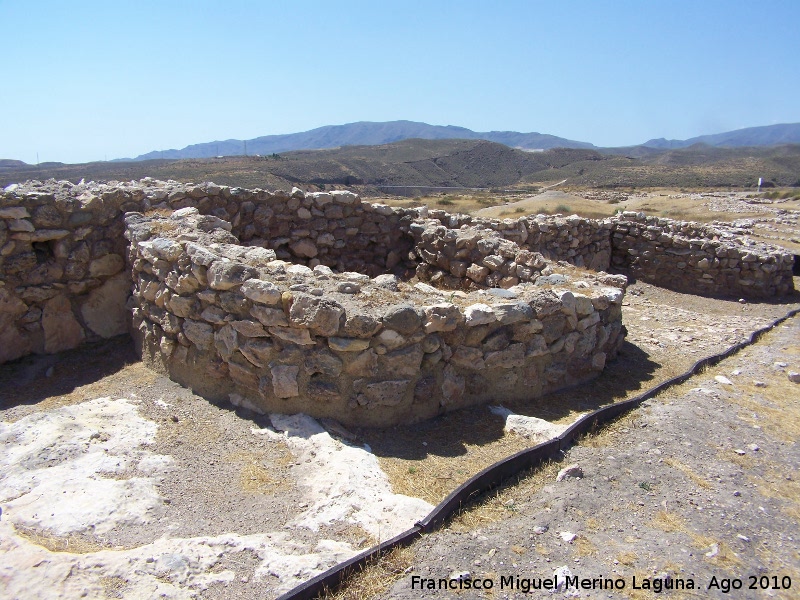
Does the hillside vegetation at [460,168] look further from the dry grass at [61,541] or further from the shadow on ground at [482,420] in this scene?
the dry grass at [61,541]

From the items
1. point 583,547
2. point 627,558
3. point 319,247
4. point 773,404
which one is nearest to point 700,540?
point 627,558

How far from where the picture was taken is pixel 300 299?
493 centimetres

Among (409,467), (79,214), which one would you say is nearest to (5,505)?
(409,467)

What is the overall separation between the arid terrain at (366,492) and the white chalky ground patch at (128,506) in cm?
1

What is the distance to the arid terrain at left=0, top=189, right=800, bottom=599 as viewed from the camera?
3344 millimetres

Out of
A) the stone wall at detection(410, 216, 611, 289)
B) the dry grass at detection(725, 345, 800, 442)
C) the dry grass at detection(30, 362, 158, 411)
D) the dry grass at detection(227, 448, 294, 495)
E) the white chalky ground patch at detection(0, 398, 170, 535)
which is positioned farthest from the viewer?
the stone wall at detection(410, 216, 611, 289)

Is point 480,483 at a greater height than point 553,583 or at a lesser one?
greater

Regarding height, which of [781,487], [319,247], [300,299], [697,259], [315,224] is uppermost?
[315,224]

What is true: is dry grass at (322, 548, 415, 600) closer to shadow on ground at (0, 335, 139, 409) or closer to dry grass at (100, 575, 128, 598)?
dry grass at (100, 575, 128, 598)

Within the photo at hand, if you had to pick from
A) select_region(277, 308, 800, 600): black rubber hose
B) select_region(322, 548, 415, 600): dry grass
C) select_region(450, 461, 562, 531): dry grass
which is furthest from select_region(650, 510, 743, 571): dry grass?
select_region(322, 548, 415, 600): dry grass

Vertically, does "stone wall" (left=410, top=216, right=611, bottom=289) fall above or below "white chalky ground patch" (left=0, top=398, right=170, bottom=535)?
above

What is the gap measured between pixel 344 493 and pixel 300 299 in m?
1.66

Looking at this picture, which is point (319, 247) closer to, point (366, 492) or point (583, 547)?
point (366, 492)

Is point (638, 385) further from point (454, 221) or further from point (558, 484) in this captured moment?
point (454, 221)
